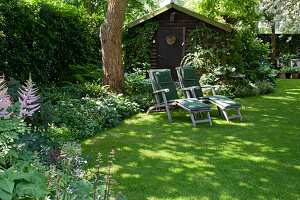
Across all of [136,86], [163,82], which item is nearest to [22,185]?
[163,82]

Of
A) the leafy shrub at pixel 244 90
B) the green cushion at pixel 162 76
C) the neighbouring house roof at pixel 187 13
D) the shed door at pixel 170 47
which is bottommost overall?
the leafy shrub at pixel 244 90

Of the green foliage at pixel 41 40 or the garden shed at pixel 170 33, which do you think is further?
the garden shed at pixel 170 33

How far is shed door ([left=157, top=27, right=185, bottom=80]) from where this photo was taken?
11.9 meters

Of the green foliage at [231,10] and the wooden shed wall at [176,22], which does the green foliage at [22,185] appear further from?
the green foliage at [231,10]

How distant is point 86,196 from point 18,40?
6.20 m

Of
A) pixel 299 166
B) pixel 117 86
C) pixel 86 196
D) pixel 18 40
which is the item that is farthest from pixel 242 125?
pixel 18 40

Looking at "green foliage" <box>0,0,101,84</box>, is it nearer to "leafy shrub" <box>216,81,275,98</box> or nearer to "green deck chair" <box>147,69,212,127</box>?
"green deck chair" <box>147,69,212,127</box>

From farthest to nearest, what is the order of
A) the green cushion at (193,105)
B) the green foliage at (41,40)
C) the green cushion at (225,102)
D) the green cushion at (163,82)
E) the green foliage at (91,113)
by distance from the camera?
the green cushion at (163,82) < the green foliage at (41,40) < the green cushion at (225,102) < the green cushion at (193,105) < the green foliage at (91,113)

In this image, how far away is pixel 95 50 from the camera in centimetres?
1150

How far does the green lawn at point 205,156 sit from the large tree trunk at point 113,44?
1.54 meters

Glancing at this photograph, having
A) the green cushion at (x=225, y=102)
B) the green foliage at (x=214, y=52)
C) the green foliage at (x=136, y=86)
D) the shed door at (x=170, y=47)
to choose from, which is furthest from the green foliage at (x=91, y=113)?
the shed door at (x=170, y=47)

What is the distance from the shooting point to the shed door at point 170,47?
11.9m

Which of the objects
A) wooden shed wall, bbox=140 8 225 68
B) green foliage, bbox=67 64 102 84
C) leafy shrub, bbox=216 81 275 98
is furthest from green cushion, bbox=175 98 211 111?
wooden shed wall, bbox=140 8 225 68

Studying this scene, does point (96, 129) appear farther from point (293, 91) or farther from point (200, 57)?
point (293, 91)
